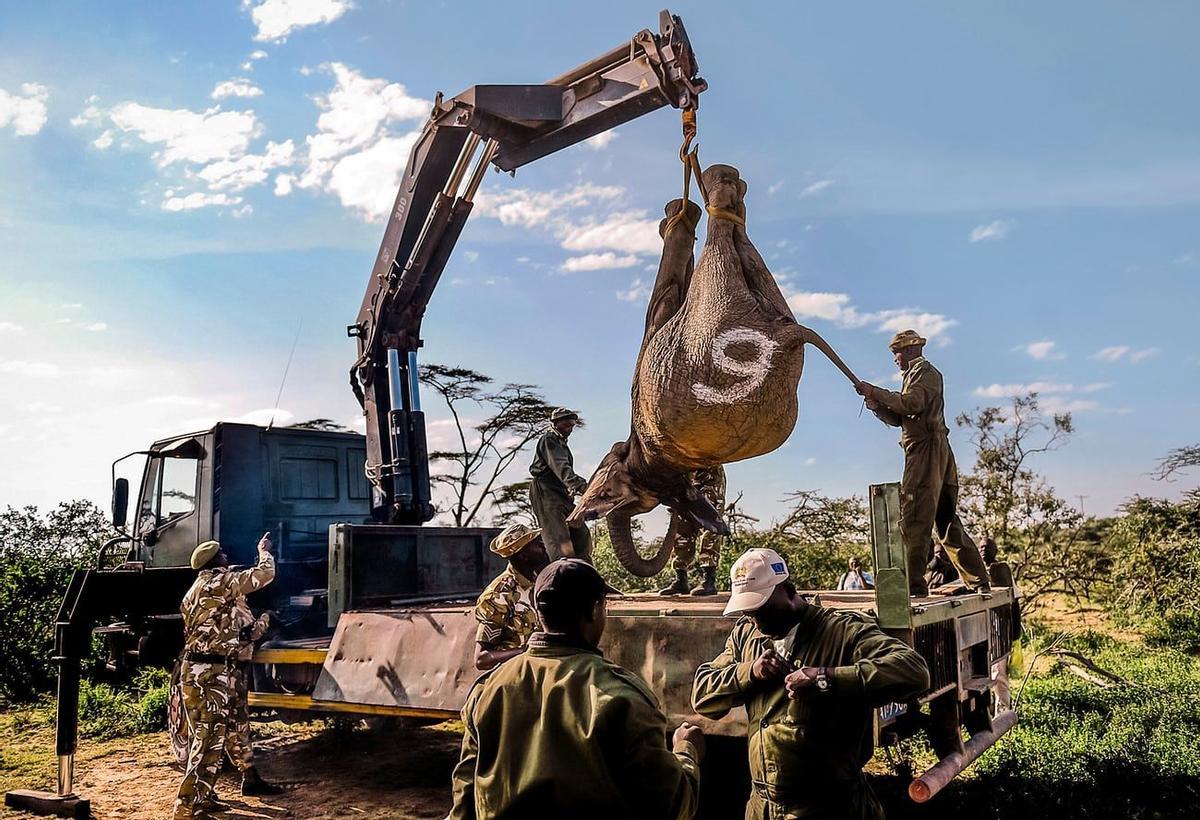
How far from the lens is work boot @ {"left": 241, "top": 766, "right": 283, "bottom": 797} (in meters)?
6.12

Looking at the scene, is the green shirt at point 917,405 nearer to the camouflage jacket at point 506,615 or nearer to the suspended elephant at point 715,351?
the suspended elephant at point 715,351

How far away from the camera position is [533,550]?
399 cm

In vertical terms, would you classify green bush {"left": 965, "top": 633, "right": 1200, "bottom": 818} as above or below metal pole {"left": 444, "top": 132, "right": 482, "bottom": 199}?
below

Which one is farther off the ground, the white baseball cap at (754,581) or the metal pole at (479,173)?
the metal pole at (479,173)

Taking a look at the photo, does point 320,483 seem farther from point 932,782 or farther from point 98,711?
point 932,782

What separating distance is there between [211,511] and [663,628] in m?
4.20

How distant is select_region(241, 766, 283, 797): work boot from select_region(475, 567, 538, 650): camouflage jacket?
310 centimetres

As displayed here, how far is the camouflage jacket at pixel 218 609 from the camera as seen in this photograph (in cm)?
561

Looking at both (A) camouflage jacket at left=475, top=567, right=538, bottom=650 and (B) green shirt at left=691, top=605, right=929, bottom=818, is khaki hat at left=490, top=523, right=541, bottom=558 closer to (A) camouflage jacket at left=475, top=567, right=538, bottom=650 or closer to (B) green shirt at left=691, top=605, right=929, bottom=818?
(A) camouflage jacket at left=475, top=567, right=538, bottom=650

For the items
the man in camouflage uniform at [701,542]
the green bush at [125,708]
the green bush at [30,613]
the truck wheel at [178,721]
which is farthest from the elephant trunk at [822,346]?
the green bush at [30,613]

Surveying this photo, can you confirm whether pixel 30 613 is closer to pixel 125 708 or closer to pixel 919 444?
pixel 125 708

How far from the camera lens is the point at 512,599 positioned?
404 cm

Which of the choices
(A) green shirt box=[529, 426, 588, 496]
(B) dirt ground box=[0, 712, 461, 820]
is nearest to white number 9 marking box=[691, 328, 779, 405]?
(A) green shirt box=[529, 426, 588, 496]

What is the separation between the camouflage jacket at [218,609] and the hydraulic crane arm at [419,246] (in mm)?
1914
